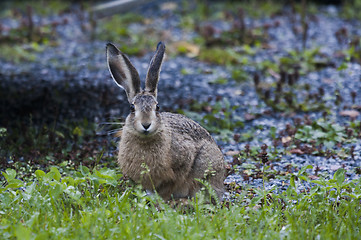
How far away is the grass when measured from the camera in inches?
149

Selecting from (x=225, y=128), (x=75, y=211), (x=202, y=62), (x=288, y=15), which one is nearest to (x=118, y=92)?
(x=225, y=128)

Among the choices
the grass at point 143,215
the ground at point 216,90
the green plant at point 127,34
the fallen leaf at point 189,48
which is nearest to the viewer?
the grass at point 143,215

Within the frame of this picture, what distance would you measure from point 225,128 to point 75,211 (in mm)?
3297

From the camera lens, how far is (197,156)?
191 inches

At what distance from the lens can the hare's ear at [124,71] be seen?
15.6 feet

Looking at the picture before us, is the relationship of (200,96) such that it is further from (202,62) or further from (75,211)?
(75,211)

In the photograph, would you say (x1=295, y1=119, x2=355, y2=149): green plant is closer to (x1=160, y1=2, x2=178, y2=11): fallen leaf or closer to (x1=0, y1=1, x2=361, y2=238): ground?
(x1=0, y1=1, x2=361, y2=238): ground

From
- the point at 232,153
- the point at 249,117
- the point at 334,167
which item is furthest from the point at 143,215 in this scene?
the point at 249,117

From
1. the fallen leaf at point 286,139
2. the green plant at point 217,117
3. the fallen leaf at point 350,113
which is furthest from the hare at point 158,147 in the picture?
the fallen leaf at point 350,113

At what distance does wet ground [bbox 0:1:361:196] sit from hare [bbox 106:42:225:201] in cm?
67

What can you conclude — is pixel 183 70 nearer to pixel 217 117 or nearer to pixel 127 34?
pixel 217 117

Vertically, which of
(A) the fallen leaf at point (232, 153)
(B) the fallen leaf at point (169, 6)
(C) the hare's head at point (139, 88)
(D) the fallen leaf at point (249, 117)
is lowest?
(A) the fallen leaf at point (232, 153)

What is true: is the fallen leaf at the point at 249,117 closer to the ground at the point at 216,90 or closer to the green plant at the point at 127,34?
the ground at the point at 216,90

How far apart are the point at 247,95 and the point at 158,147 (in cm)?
397
